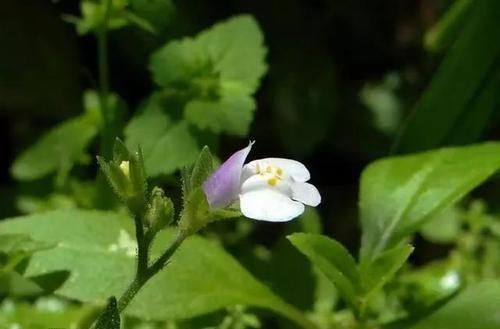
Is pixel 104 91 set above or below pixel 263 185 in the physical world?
above

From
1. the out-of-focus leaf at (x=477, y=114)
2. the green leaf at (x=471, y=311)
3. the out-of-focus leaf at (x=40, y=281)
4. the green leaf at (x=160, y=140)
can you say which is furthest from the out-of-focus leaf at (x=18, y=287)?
the out-of-focus leaf at (x=477, y=114)

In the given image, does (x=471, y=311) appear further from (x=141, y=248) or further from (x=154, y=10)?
(x=154, y=10)

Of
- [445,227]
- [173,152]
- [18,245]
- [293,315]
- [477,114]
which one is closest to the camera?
[18,245]

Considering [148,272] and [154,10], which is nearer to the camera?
[148,272]

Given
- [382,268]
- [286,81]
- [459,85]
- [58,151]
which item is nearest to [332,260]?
[382,268]

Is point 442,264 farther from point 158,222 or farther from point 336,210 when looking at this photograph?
point 158,222

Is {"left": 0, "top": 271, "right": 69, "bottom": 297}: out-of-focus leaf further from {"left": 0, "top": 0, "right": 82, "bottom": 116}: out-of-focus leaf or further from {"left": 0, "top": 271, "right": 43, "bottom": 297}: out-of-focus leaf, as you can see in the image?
{"left": 0, "top": 0, "right": 82, "bottom": 116}: out-of-focus leaf

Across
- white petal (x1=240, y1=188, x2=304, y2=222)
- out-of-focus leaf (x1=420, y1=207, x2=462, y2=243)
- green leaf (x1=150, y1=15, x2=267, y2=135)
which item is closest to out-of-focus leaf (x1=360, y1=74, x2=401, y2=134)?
out-of-focus leaf (x1=420, y1=207, x2=462, y2=243)
